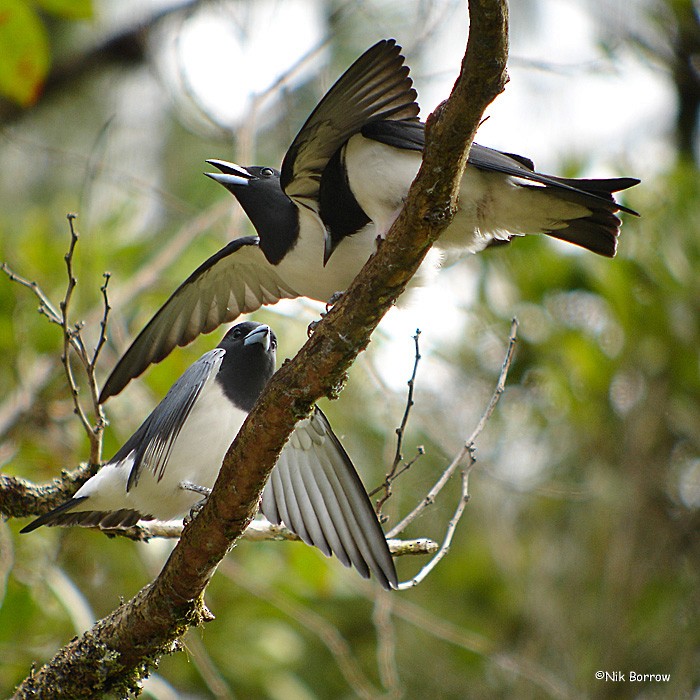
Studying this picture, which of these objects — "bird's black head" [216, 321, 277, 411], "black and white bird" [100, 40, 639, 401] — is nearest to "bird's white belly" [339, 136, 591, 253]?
"black and white bird" [100, 40, 639, 401]

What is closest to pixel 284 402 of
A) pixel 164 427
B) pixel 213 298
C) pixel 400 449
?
pixel 400 449

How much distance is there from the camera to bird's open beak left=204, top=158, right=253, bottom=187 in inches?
135

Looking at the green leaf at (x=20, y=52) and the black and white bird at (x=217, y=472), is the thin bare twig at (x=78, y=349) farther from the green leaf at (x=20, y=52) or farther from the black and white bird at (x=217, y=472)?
the green leaf at (x=20, y=52)

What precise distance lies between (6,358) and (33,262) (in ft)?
2.50

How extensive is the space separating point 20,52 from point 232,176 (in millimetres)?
929

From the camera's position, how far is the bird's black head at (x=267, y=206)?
3.27 metres

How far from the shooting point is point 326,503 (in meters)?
3.19

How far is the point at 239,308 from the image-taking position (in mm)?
3836

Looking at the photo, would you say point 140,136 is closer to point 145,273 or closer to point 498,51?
point 145,273

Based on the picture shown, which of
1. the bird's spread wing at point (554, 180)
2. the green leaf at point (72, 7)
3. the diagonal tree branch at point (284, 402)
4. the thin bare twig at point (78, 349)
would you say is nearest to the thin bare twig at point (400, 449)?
the diagonal tree branch at point (284, 402)

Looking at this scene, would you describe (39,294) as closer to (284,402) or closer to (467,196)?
(284,402)

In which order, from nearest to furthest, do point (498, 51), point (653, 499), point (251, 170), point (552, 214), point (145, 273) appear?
1. point (498, 51)
2. point (552, 214)
3. point (251, 170)
4. point (145, 273)
5. point (653, 499)

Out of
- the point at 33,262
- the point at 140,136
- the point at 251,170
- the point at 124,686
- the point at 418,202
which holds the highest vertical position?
the point at 140,136

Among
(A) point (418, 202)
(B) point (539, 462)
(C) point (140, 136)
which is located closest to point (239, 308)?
(A) point (418, 202)
